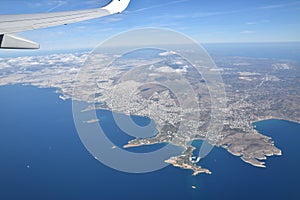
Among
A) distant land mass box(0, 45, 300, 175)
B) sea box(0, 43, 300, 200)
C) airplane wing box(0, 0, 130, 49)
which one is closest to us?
airplane wing box(0, 0, 130, 49)

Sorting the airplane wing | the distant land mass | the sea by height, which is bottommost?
the sea

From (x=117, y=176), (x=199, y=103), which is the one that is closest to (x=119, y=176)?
(x=117, y=176)

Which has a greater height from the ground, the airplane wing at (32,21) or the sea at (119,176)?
the airplane wing at (32,21)

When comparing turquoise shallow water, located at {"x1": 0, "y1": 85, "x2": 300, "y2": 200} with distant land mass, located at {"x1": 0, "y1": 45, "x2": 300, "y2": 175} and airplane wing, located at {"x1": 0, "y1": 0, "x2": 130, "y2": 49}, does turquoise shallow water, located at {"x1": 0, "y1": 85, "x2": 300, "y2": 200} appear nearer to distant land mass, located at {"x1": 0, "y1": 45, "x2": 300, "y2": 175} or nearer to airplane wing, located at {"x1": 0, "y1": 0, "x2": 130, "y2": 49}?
distant land mass, located at {"x1": 0, "y1": 45, "x2": 300, "y2": 175}

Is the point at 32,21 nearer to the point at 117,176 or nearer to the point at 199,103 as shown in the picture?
the point at 117,176

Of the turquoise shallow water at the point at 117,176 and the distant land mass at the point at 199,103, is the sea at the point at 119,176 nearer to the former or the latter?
the turquoise shallow water at the point at 117,176

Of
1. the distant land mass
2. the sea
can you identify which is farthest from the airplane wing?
the distant land mass

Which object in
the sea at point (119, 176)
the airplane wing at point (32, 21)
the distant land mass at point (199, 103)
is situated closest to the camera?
the airplane wing at point (32, 21)

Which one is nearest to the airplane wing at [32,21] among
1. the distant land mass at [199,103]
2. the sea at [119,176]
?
the sea at [119,176]

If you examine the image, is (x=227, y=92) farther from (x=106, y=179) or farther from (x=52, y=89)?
(x=52, y=89)
